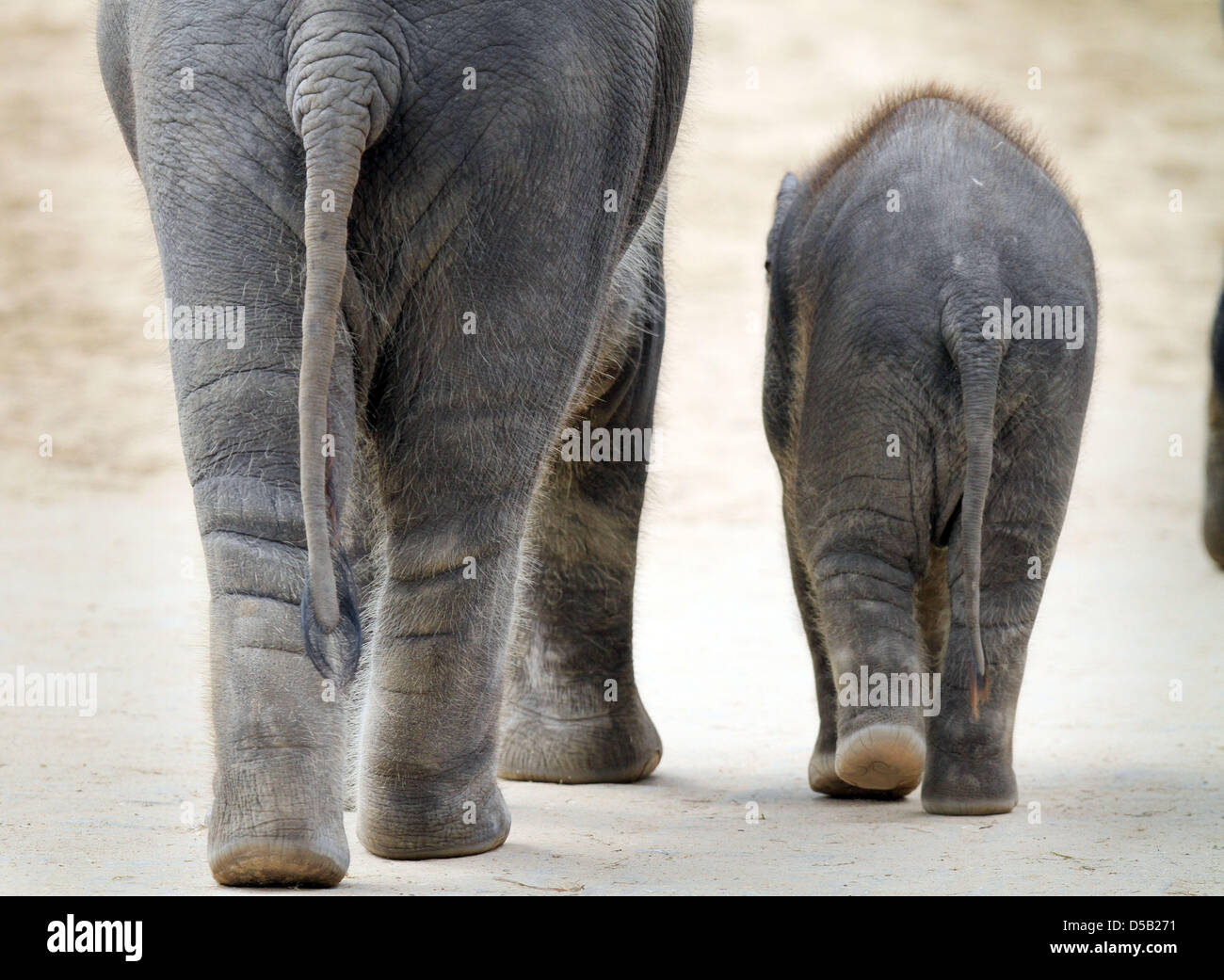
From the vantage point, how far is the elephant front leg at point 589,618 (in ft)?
18.4

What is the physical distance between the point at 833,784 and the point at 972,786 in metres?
0.54

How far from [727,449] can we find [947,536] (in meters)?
8.23

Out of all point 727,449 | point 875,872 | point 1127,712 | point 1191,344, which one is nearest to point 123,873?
point 875,872

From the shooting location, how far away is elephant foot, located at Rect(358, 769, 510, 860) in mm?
4105

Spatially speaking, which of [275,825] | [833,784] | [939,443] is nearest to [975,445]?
[939,443]

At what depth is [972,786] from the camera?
477 cm

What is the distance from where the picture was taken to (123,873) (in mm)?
3895

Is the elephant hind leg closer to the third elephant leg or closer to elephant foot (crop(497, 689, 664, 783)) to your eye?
the third elephant leg

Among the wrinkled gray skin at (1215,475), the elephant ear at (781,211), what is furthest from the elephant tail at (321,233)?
the wrinkled gray skin at (1215,475)

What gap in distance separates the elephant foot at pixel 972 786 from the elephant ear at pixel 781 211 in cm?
154

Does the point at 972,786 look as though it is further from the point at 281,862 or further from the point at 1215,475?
the point at 1215,475

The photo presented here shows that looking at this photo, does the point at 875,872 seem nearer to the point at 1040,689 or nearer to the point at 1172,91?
the point at 1040,689

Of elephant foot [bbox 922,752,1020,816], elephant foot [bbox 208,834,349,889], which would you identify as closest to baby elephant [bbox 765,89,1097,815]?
elephant foot [bbox 922,752,1020,816]

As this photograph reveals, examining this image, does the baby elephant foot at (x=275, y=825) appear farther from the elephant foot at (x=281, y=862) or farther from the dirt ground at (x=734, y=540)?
the dirt ground at (x=734, y=540)
